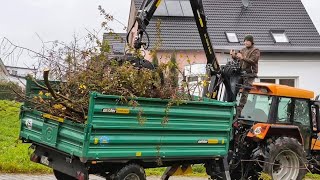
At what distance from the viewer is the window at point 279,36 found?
2670 cm

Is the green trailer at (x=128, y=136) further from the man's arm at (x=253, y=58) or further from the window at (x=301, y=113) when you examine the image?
the window at (x=301, y=113)

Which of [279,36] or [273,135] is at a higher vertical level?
[279,36]

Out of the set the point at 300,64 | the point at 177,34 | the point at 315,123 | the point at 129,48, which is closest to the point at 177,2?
the point at 177,34

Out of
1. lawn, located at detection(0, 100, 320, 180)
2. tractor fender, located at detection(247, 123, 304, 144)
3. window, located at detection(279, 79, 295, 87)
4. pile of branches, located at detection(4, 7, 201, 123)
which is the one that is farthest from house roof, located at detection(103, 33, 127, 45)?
window, located at detection(279, 79, 295, 87)

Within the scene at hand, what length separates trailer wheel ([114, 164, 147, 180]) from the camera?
22.4 ft

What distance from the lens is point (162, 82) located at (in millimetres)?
7457

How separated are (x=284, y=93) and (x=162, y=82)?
9.95 feet

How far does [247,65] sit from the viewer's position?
9.58 meters

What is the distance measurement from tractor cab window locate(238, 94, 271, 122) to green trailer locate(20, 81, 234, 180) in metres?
1.75

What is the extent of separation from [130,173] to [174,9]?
862 inches

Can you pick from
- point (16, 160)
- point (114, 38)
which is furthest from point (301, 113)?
point (16, 160)

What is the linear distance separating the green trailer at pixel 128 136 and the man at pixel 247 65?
1455 mm

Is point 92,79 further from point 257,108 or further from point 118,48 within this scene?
point 257,108

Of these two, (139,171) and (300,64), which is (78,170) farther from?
(300,64)
